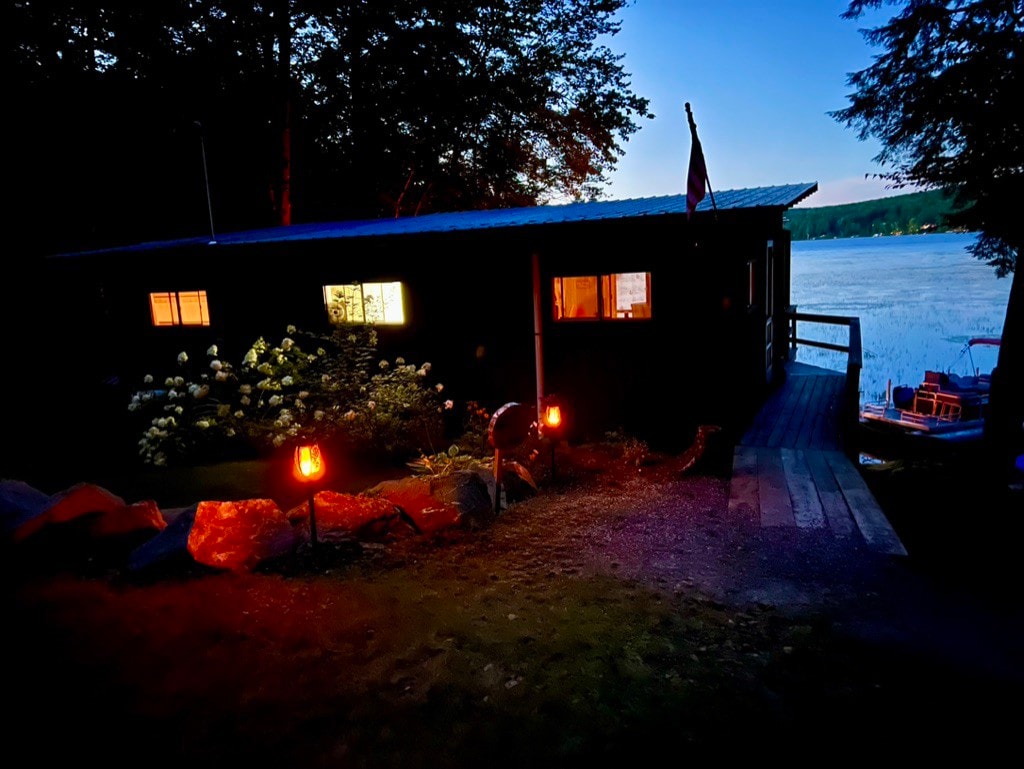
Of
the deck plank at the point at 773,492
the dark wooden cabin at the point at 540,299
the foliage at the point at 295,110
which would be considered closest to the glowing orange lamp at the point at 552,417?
the dark wooden cabin at the point at 540,299

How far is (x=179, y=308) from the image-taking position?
13.1 meters

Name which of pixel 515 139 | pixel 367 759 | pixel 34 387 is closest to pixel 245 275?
pixel 34 387

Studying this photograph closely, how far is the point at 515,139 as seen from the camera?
2239 centimetres

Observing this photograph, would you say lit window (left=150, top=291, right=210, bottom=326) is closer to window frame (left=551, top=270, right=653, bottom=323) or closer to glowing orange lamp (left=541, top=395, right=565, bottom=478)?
window frame (left=551, top=270, right=653, bottom=323)

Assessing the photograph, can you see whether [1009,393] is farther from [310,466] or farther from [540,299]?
[310,466]

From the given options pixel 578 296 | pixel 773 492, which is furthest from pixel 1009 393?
pixel 578 296

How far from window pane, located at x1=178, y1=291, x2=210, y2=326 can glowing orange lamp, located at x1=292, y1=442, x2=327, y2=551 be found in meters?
8.99

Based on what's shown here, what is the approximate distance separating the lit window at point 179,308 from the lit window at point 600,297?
8038 millimetres

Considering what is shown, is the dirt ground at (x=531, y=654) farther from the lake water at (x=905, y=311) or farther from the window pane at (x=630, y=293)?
the lake water at (x=905, y=311)

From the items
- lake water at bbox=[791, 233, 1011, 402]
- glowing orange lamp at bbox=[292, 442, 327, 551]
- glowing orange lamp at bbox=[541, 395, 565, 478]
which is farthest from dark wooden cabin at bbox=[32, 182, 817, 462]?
lake water at bbox=[791, 233, 1011, 402]

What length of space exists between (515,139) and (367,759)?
22610 mm

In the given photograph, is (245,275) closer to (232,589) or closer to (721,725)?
(232,589)

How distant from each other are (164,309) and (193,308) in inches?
33.1

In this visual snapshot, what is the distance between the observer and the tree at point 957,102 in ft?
37.2
